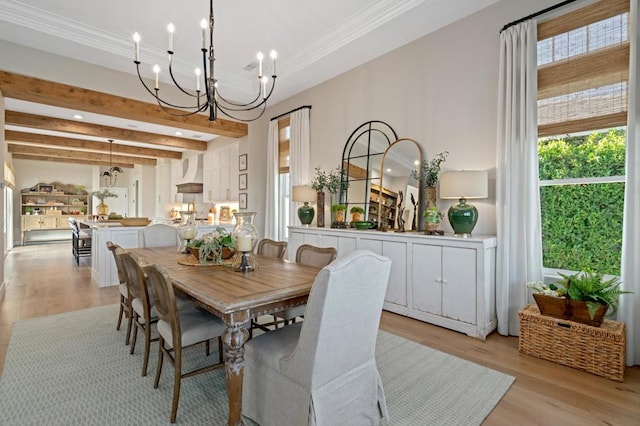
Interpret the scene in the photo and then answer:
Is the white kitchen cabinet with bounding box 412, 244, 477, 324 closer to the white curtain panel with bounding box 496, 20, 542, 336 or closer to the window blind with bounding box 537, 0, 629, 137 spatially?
the white curtain panel with bounding box 496, 20, 542, 336

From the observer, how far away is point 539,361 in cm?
245

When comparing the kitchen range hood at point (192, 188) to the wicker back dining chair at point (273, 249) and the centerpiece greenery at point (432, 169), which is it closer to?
the wicker back dining chair at point (273, 249)

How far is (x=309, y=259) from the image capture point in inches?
105

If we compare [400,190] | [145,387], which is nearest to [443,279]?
[400,190]

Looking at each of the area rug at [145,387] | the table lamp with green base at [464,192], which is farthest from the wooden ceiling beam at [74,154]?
the table lamp with green base at [464,192]

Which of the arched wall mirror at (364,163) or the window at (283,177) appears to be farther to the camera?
the window at (283,177)

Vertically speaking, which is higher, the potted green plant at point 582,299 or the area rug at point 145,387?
the potted green plant at point 582,299

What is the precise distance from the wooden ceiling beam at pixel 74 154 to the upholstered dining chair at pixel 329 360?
10713 millimetres

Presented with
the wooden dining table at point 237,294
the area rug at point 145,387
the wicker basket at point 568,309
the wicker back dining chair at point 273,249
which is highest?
the wicker back dining chair at point 273,249

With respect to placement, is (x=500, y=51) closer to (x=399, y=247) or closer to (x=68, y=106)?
(x=399, y=247)

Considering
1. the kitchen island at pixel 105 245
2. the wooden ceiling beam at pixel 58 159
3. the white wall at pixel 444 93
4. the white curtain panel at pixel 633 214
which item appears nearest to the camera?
the white curtain panel at pixel 633 214

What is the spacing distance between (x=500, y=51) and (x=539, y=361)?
2.75 m

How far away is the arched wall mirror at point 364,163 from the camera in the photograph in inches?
163

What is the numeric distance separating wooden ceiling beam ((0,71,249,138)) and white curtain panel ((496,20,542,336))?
16.5ft
